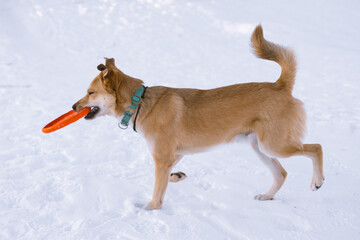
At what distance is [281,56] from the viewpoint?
150 inches

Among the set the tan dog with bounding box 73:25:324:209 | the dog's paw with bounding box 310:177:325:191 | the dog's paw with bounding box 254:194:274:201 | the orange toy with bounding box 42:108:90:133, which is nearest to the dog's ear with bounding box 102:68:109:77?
the tan dog with bounding box 73:25:324:209

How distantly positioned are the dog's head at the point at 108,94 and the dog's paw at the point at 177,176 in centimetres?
101

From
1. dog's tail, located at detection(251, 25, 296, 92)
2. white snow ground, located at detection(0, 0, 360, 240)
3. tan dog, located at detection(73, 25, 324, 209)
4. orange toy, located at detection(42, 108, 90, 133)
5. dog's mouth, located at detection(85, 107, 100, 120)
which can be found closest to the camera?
white snow ground, located at detection(0, 0, 360, 240)

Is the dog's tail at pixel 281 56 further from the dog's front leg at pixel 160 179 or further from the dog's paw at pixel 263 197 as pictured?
the dog's front leg at pixel 160 179

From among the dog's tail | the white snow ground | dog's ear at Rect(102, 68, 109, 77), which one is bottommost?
the white snow ground

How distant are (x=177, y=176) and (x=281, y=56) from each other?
184cm

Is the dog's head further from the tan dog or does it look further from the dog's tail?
the dog's tail

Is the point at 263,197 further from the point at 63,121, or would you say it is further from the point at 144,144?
the point at 63,121

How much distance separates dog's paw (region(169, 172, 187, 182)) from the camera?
14.0 ft

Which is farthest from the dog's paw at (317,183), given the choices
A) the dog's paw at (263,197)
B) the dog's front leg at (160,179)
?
the dog's front leg at (160,179)

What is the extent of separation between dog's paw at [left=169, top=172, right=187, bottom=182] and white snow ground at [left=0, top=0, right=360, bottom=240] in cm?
7

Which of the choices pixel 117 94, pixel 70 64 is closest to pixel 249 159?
pixel 117 94

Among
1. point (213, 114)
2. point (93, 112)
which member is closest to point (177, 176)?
point (213, 114)

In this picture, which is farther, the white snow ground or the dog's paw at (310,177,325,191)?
the dog's paw at (310,177,325,191)
